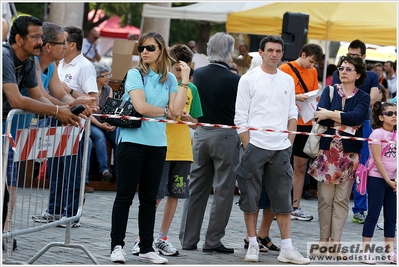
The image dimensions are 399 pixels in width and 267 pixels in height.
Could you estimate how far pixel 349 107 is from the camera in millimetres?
8273

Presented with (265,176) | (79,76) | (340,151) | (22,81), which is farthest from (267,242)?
(22,81)

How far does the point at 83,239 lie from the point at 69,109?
1.87m

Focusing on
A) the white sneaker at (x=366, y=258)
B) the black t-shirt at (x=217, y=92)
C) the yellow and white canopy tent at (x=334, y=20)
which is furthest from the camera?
the yellow and white canopy tent at (x=334, y=20)

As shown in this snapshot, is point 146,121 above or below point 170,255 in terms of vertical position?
above

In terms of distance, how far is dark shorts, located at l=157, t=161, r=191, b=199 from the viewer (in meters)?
8.00

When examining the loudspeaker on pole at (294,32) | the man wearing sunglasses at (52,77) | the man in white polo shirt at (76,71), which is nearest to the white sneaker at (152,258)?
the man wearing sunglasses at (52,77)

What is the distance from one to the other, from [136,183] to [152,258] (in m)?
0.64

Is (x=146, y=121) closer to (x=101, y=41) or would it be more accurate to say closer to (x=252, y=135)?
(x=252, y=135)

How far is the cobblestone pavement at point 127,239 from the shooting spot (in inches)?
283

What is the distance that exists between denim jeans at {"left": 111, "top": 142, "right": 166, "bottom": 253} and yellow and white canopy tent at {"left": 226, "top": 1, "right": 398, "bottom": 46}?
9588 mm

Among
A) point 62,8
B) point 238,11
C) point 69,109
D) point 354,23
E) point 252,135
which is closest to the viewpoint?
point 69,109

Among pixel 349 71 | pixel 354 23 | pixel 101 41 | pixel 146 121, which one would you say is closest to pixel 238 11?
pixel 354 23

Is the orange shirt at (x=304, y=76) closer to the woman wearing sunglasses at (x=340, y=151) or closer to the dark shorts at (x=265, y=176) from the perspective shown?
the woman wearing sunglasses at (x=340, y=151)

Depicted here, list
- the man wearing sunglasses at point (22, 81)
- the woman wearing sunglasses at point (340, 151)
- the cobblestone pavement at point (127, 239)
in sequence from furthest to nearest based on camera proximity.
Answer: the woman wearing sunglasses at point (340, 151) < the cobblestone pavement at point (127, 239) < the man wearing sunglasses at point (22, 81)
